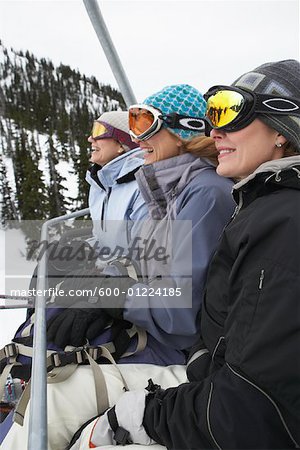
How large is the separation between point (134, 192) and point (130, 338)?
1.05 metres

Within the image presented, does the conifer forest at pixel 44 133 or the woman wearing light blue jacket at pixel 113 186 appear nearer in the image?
the woman wearing light blue jacket at pixel 113 186

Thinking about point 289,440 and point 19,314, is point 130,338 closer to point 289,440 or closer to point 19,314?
point 289,440

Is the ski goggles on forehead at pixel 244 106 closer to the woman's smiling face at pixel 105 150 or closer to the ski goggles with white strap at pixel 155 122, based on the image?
the ski goggles with white strap at pixel 155 122

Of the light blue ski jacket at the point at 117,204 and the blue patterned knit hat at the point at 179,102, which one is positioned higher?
the blue patterned knit hat at the point at 179,102

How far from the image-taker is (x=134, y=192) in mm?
2635

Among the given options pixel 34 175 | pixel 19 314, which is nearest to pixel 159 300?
pixel 19 314

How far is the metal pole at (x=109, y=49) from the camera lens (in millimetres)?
2314

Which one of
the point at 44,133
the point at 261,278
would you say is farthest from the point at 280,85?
the point at 44,133

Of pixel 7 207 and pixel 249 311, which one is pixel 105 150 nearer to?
pixel 249 311

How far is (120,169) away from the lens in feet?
9.15

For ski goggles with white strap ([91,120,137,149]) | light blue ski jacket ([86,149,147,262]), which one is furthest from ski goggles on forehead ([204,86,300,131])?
ski goggles with white strap ([91,120,137,149])

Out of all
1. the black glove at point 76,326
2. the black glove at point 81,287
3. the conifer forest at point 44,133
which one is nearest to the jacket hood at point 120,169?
the black glove at point 81,287

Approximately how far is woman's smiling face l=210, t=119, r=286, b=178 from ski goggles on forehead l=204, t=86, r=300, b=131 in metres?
0.03

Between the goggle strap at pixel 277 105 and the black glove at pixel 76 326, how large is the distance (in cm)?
107
